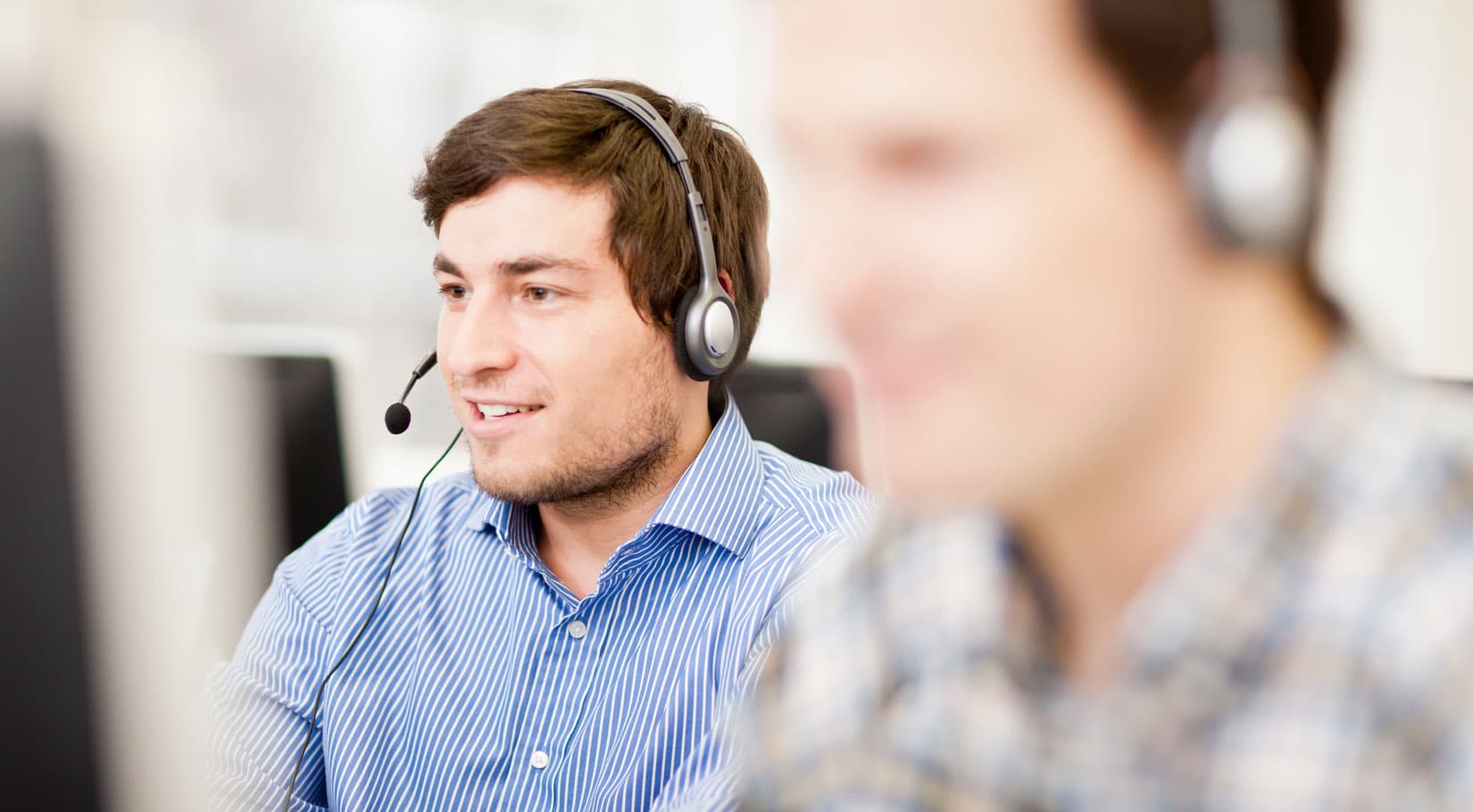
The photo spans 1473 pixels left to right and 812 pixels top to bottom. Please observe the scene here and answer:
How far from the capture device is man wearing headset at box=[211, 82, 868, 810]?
3.21ft

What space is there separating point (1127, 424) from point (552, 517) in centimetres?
78

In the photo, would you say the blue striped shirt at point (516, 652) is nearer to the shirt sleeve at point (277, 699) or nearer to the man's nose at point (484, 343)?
the shirt sleeve at point (277, 699)

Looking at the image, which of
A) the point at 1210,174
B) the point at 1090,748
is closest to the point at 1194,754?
the point at 1090,748

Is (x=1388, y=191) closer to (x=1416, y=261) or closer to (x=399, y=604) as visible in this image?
(x=1416, y=261)

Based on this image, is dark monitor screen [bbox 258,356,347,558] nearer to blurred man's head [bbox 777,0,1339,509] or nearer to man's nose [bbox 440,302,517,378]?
man's nose [bbox 440,302,517,378]

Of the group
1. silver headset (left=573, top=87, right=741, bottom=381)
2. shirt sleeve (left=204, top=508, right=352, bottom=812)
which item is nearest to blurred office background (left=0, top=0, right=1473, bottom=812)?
silver headset (left=573, top=87, right=741, bottom=381)

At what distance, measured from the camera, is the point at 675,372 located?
1148mm

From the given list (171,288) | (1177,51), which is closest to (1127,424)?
(1177,51)

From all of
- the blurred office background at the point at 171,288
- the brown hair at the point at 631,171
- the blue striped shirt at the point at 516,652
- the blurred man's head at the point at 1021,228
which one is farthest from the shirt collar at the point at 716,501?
the blurred man's head at the point at 1021,228

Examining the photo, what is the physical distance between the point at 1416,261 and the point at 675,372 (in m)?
0.75

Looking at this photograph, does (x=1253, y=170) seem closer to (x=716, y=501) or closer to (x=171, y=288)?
(x=171, y=288)

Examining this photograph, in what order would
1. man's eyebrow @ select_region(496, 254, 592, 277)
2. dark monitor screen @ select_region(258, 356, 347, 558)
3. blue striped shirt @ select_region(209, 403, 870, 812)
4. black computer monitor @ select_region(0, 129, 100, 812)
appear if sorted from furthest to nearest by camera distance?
dark monitor screen @ select_region(258, 356, 347, 558)
man's eyebrow @ select_region(496, 254, 592, 277)
blue striped shirt @ select_region(209, 403, 870, 812)
black computer monitor @ select_region(0, 129, 100, 812)

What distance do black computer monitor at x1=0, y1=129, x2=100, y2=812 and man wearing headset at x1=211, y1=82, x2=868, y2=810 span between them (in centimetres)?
61

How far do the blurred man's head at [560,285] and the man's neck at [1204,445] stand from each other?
0.69m
